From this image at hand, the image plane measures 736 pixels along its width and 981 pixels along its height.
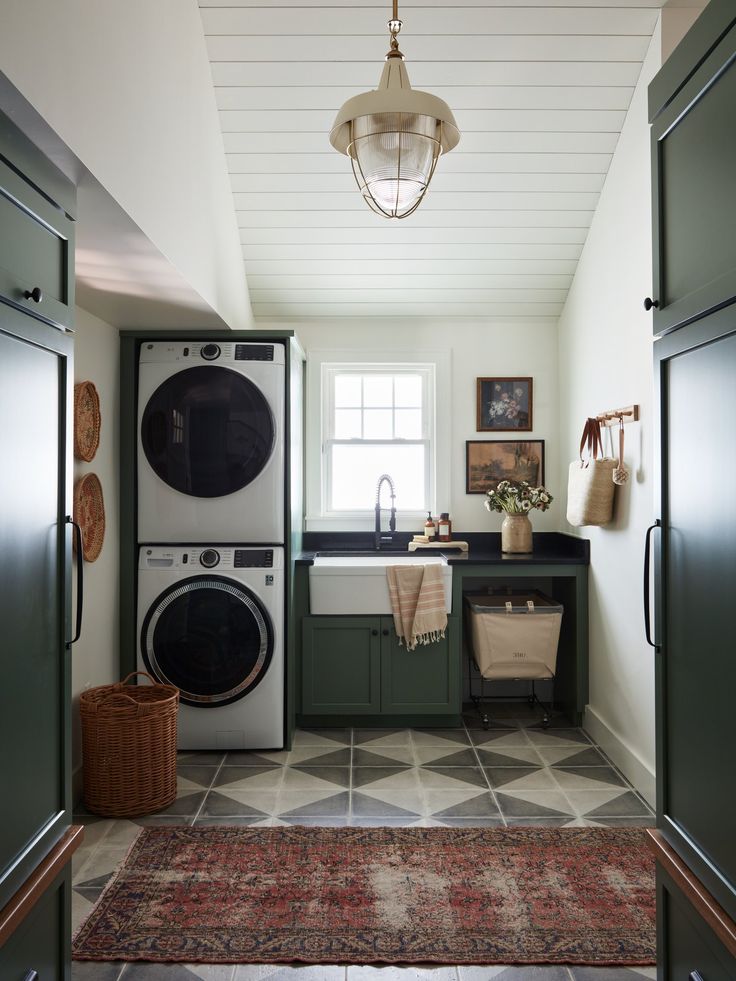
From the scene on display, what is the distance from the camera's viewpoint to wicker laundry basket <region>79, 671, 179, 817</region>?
3.07 m

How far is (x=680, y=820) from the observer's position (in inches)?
65.0

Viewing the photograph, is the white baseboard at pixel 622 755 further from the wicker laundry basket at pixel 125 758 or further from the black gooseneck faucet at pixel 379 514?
the wicker laundry basket at pixel 125 758

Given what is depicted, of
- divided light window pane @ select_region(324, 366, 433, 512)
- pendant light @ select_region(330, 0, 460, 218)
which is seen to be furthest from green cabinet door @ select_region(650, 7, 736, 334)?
divided light window pane @ select_region(324, 366, 433, 512)

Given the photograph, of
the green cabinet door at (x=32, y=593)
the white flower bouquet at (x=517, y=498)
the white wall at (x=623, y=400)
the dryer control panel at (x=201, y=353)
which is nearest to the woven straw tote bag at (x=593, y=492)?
the white wall at (x=623, y=400)

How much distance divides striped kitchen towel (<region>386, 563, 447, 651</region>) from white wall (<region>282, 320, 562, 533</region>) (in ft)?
2.46

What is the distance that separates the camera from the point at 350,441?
472 centimetres

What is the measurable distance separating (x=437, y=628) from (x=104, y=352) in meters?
2.12

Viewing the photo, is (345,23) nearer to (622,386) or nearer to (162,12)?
(162,12)

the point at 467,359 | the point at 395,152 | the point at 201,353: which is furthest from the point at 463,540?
the point at 395,152

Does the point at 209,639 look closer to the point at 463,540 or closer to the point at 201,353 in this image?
the point at 201,353

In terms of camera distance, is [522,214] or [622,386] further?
[522,214]

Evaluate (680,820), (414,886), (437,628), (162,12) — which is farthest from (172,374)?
(680,820)

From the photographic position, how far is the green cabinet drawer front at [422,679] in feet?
13.4

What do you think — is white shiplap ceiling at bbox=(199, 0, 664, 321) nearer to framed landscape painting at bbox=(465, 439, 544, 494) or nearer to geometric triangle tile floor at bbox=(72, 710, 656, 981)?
framed landscape painting at bbox=(465, 439, 544, 494)
